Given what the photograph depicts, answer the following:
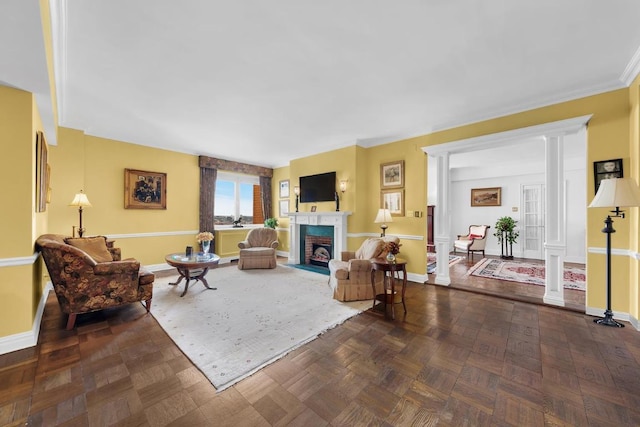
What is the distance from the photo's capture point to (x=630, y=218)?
2.90 m

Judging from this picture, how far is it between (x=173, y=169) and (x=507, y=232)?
9033mm

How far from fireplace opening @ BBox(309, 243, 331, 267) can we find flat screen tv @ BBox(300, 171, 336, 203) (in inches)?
44.4

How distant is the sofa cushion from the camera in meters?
3.73

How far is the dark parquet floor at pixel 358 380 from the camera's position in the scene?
1.55 meters

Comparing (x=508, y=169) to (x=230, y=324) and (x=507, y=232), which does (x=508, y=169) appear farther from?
(x=230, y=324)

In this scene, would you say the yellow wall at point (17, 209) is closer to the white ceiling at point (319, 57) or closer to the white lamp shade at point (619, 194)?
the white ceiling at point (319, 57)

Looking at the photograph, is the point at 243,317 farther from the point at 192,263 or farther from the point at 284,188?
the point at 284,188

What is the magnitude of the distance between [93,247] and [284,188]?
455cm

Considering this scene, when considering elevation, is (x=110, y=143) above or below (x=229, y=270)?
above

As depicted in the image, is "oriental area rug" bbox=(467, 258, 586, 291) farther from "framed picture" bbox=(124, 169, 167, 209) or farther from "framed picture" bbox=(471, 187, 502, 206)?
"framed picture" bbox=(124, 169, 167, 209)

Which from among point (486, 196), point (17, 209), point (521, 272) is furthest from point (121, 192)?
point (486, 196)

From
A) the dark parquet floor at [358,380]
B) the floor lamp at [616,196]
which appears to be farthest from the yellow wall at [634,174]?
the dark parquet floor at [358,380]

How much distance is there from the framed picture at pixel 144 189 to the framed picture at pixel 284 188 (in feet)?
9.77

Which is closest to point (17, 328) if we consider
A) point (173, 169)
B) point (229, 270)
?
point (229, 270)
